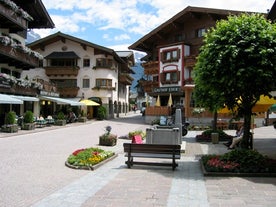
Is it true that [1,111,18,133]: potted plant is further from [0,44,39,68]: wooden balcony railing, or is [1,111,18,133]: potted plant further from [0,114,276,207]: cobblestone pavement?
[0,114,276,207]: cobblestone pavement

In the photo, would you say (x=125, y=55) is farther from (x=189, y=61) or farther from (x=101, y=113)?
(x=189, y=61)

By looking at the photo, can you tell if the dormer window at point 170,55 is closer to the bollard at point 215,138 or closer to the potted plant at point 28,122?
the potted plant at point 28,122

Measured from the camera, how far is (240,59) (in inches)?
456

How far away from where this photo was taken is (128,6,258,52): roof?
139ft

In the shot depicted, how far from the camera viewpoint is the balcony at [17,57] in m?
30.4

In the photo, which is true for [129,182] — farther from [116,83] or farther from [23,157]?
[116,83]

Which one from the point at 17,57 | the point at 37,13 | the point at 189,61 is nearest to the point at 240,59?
the point at 17,57

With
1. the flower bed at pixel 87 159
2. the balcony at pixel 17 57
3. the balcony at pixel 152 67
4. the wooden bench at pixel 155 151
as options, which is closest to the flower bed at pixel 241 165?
the wooden bench at pixel 155 151

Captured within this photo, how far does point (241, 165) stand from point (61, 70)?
45055 millimetres

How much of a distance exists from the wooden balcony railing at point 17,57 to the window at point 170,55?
17.2m

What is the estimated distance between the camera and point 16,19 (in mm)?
32219

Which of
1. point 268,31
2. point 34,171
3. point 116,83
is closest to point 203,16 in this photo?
point 116,83

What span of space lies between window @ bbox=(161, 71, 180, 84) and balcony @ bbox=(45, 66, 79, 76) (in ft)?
43.4

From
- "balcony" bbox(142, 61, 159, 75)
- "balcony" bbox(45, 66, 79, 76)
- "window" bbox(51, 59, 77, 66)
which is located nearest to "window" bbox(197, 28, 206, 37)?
"balcony" bbox(142, 61, 159, 75)
